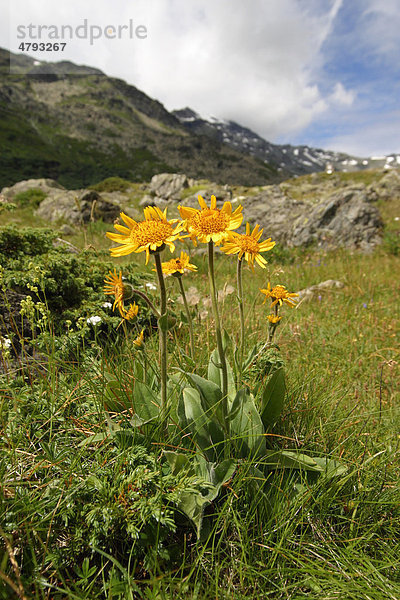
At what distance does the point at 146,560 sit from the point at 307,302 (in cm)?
440

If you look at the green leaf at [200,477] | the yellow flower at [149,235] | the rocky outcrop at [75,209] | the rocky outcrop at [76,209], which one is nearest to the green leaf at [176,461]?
the green leaf at [200,477]

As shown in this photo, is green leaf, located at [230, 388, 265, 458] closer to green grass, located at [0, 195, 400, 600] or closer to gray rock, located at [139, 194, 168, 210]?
green grass, located at [0, 195, 400, 600]

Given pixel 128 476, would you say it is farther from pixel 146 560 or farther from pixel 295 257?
pixel 295 257

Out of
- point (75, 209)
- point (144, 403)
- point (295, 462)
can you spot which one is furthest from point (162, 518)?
point (75, 209)

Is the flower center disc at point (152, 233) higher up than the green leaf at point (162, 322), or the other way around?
the flower center disc at point (152, 233)

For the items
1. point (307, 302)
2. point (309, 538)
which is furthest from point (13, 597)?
point (307, 302)

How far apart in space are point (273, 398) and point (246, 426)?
0.23 metres

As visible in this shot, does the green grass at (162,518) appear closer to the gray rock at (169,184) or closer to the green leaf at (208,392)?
the green leaf at (208,392)

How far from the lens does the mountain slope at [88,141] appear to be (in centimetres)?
10381

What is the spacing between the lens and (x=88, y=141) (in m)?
137

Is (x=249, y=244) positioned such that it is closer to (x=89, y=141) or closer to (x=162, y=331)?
(x=162, y=331)

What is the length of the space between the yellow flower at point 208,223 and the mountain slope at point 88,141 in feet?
303

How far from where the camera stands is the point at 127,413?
1831 mm

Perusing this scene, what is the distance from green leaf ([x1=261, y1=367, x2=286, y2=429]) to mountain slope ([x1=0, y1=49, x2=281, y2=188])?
9252 centimetres
